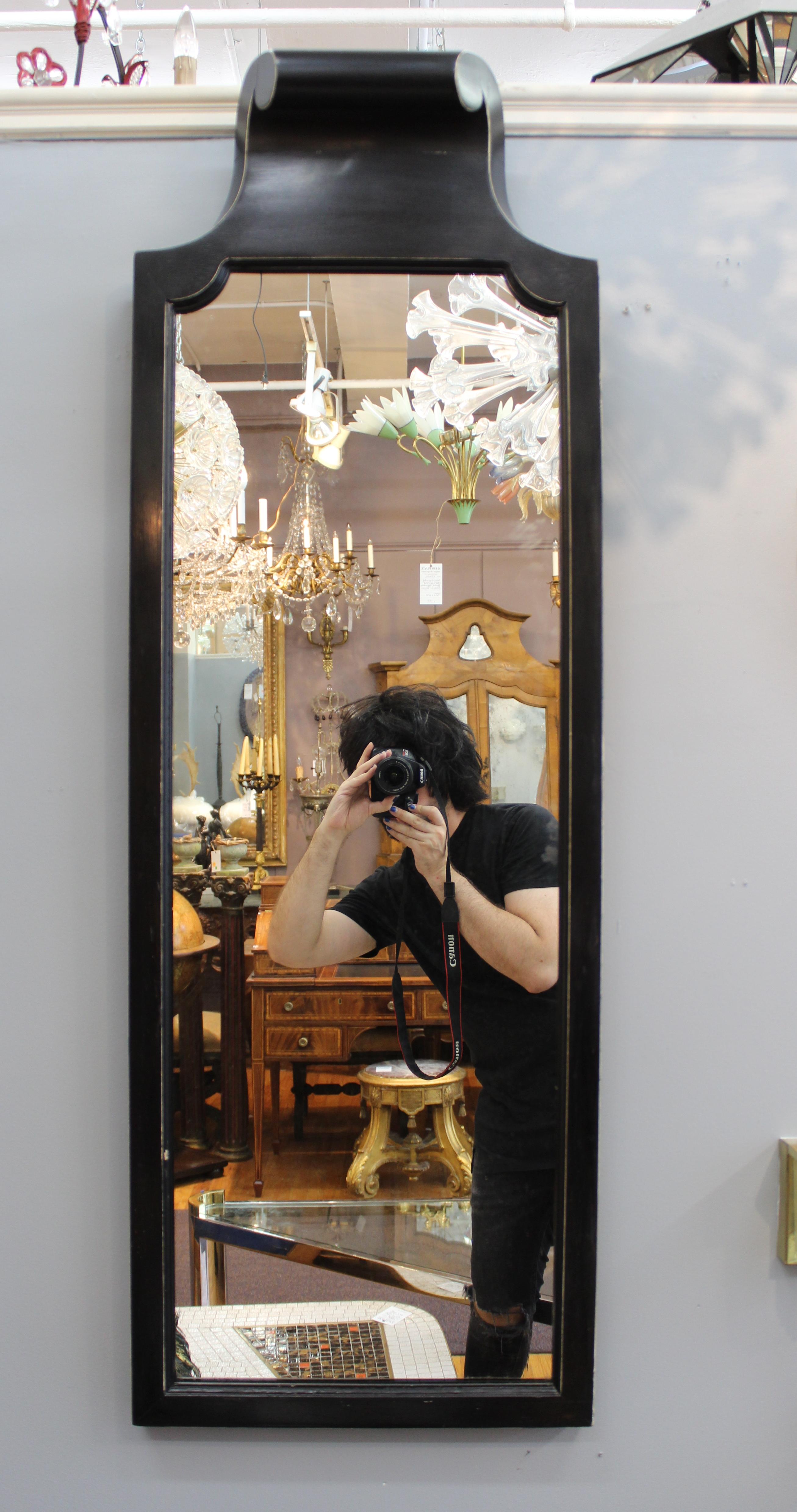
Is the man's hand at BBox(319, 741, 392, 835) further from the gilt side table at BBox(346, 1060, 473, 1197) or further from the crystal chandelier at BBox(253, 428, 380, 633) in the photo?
the gilt side table at BBox(346, 1060, 473, 1197)

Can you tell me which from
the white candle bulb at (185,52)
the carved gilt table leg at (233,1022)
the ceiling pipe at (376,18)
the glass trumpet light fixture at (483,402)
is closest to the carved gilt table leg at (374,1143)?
the carved gilt table leg at (233,1022)

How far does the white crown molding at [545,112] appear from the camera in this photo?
3.04ft

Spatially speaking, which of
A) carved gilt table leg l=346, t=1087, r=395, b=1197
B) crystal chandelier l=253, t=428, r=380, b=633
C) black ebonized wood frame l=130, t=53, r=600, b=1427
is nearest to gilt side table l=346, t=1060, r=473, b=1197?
carved gilt table leg l=346, t=1087, r=395, b=1197

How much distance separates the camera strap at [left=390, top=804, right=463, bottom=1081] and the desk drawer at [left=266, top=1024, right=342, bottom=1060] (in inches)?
2.8

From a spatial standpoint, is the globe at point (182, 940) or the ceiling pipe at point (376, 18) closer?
the globe at point (182, 940)

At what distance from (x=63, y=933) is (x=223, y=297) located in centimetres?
69

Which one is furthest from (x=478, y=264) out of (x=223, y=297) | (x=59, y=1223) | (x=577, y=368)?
(x=59, y=1223)

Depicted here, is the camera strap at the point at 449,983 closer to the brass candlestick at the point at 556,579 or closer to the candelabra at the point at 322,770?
the candelabra at the point at 322,770

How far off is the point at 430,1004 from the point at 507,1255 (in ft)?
0.90

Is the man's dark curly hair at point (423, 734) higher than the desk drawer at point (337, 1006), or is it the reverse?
the man's dark curly hair at point (423, 734)

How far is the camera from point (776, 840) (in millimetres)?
954

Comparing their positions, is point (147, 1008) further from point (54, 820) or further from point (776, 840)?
point (776, 840)

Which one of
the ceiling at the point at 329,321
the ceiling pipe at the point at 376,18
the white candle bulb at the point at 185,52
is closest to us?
the ceiling at the point at 329,321

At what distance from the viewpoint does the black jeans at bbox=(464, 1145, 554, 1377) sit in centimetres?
91
